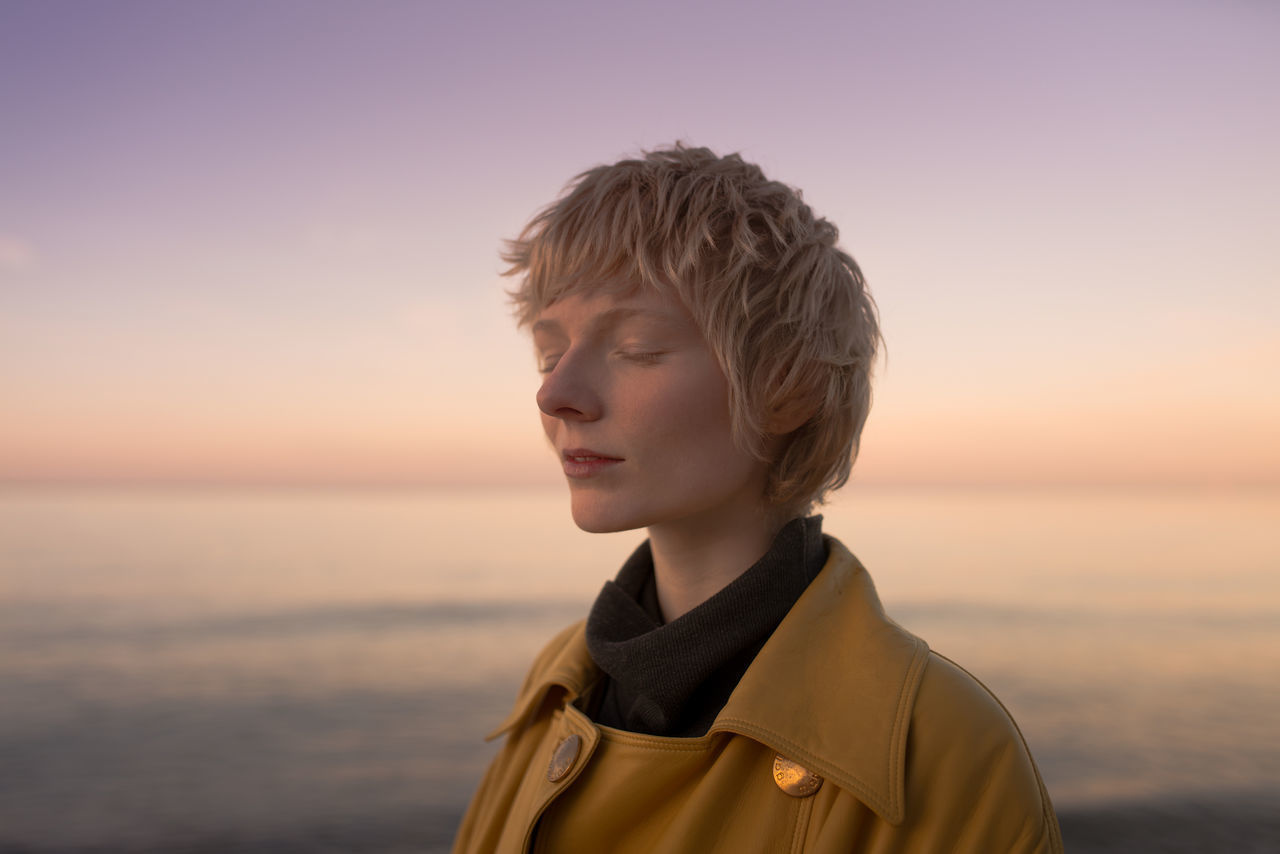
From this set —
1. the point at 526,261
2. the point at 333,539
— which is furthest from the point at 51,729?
the point at 333,539

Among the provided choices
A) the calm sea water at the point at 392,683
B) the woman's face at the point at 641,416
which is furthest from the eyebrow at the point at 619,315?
the calm sea water at the point at 392,683

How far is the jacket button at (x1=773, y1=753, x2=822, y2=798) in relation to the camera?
1354 millimetres

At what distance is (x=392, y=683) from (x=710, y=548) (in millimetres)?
11426

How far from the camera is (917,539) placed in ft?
97.0

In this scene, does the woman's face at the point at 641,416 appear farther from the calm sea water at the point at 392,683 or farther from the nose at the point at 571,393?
the calm sea water at the point at 392,683

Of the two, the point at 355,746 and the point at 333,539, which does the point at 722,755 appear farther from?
the point at 333,539

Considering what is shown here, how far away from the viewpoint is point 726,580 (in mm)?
1673

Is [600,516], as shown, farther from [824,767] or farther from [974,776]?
[974,776]

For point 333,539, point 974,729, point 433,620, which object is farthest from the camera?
point 333,539

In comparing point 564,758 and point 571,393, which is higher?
point 571,393

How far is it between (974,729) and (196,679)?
13.0 metres

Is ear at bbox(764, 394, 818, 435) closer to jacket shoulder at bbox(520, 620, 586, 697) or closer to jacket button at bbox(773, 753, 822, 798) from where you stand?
jacket button at bbox(773, 753, 822, 798)

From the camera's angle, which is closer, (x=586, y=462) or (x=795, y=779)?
(x=795, y=779)

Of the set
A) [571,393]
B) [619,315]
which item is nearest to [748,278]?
[619,315]
